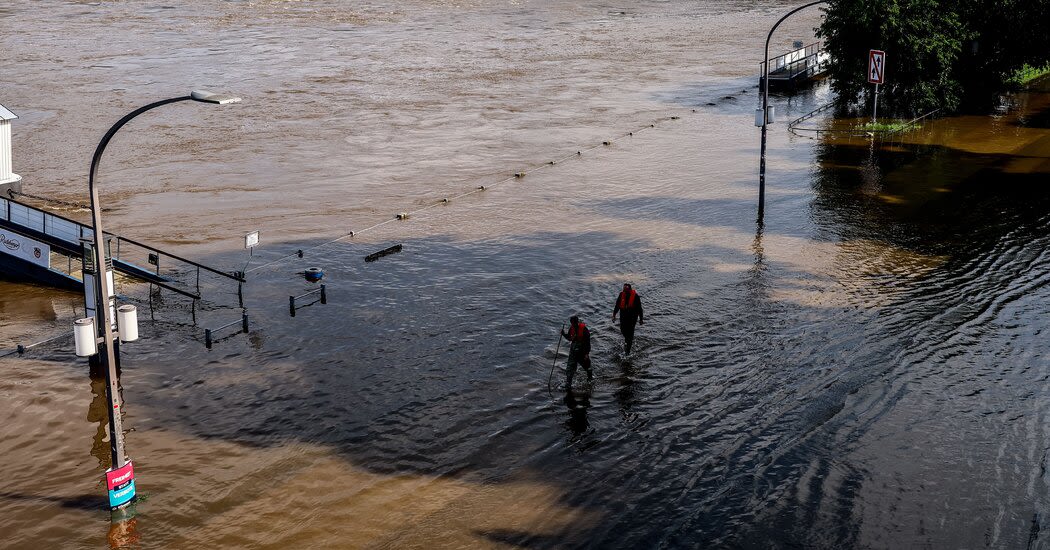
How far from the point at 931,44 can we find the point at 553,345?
97.8 feet

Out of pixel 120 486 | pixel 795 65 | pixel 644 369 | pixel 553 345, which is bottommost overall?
pixel 120 486

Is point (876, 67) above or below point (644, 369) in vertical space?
above

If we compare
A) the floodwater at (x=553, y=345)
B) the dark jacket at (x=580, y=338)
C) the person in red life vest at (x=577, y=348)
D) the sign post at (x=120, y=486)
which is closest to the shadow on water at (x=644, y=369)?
the floodwater at (x=553, y=345)

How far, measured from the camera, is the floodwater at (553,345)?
1308 centimetres

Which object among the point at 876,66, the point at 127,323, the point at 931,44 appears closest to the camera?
the point at 127,323

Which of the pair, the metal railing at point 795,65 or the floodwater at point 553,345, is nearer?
the floodwater at point 553,345

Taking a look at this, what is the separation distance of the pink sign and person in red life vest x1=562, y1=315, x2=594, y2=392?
7013 mm

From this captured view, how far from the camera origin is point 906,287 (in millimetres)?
21578

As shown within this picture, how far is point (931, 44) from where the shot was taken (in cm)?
4088

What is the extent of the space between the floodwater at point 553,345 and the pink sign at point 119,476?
0.54 metres

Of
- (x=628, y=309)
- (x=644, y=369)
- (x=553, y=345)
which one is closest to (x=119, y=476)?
(x=553, y=345)

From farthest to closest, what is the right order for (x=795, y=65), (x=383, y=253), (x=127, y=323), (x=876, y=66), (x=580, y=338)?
(x=795, y=65)
(x=876, y=66)
(x=383, y=253)
(x=580, y=338)
(x=127, y=323)

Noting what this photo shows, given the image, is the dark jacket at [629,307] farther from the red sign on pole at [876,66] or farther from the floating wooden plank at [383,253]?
the red sign on pole at [876,66]

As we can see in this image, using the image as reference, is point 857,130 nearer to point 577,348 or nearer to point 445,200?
point 445,200
